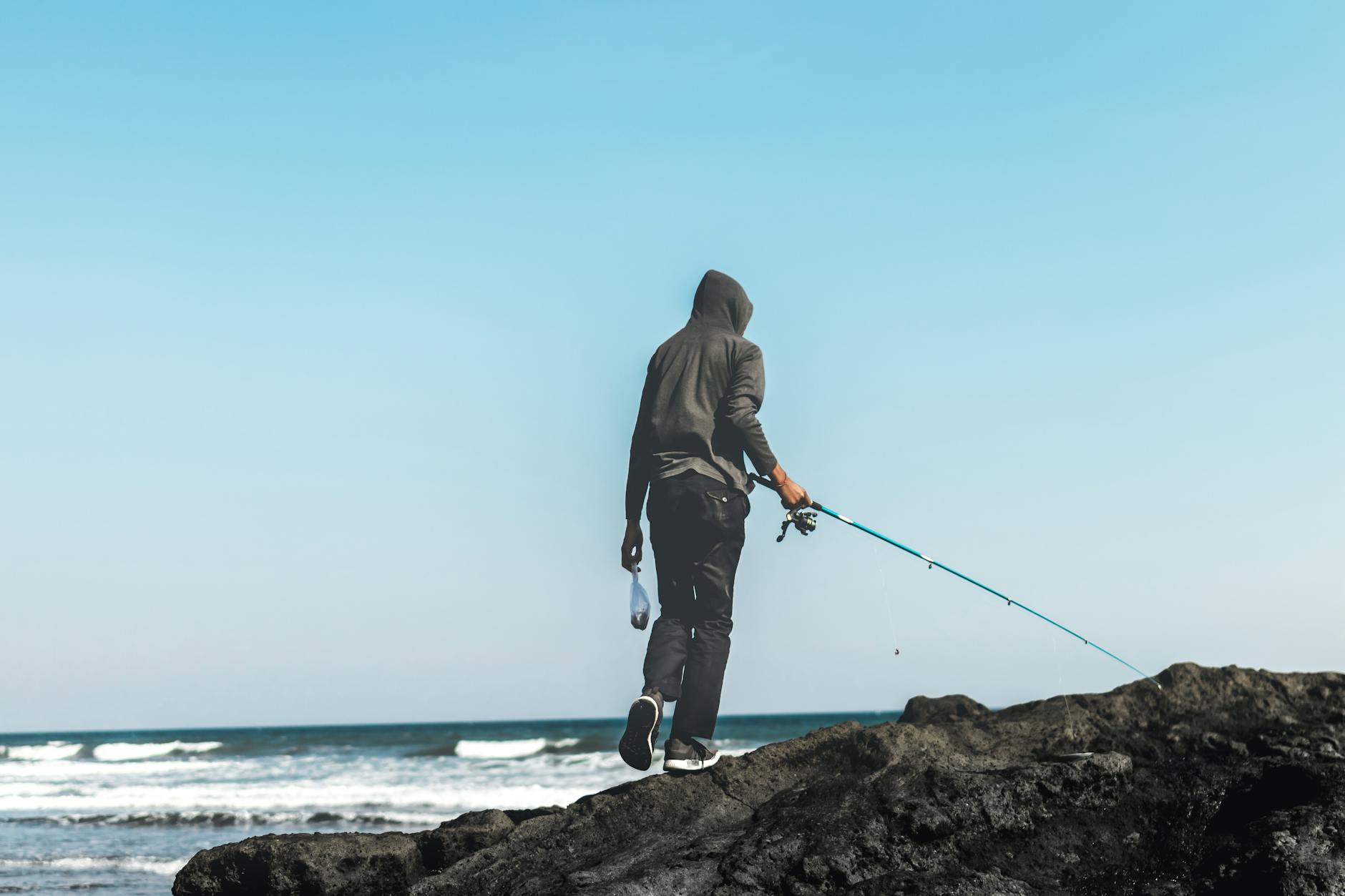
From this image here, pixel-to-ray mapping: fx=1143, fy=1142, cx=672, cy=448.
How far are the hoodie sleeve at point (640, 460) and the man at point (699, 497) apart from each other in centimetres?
1

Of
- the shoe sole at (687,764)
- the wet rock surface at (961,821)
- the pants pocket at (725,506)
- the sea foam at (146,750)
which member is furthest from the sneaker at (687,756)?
the sea foam at (146,750)

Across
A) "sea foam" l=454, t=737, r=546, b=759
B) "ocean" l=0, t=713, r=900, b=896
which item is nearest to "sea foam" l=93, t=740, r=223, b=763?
"ocean" l=0, t=713, r=900, b=896

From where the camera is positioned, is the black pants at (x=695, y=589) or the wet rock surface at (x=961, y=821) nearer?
the wet rock surface at (x=961, y=821)

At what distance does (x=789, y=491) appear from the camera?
245 inches

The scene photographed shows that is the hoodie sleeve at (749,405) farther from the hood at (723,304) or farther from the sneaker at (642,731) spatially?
the sneaker at (642,731)

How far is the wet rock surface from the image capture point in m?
4.25

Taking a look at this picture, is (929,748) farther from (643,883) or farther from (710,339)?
(710,339)

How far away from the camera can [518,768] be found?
24.9m

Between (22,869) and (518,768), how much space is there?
15.2 m

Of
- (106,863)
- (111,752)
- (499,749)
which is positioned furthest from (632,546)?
(111,752)

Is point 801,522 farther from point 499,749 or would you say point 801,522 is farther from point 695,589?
point 499,749

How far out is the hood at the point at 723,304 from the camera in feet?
21.6

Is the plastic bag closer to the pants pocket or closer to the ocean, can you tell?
the pants pocket

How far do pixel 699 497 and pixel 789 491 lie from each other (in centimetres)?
52
